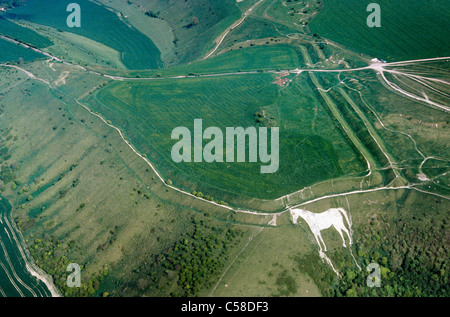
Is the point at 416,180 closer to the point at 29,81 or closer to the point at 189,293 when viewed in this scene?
the point at 189,293

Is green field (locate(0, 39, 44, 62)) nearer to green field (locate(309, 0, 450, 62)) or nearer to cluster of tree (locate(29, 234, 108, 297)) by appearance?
cluster of tree (locate(29, 234, 108, 297))

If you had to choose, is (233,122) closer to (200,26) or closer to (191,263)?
(191,263)

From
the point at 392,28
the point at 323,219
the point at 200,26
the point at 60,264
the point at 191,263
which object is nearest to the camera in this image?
the point at 191,263

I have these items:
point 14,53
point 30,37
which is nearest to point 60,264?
point 14,53

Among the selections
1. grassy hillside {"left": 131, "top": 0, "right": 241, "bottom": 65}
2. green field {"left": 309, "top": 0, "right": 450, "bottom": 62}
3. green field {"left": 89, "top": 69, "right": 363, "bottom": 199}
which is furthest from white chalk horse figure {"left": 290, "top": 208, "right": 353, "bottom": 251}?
grassy hillside {"left": 131, "top": 0, "right": 241, "bottom": 65}

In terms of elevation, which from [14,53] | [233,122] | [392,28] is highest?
[14,53]

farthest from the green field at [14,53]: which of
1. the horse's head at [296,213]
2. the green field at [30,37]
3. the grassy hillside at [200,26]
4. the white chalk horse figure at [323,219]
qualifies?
the white chalk horse figure at [323,219]

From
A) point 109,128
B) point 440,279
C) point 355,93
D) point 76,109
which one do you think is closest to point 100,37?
point 76,109
